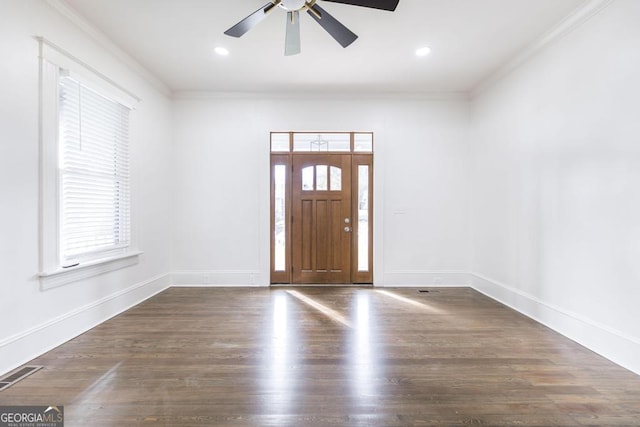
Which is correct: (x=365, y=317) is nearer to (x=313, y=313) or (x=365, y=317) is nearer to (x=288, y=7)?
(x=313, y=313)

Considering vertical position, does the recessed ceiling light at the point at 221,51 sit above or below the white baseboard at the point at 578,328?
above

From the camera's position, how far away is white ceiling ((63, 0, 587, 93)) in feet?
8.69

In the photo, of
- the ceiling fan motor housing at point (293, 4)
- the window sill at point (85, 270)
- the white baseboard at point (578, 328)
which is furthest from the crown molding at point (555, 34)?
the window sill at point (85, 270)

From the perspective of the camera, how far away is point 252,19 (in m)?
2.39

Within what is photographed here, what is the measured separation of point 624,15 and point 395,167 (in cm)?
274

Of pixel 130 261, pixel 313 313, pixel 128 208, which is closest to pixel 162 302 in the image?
pixel 130 261

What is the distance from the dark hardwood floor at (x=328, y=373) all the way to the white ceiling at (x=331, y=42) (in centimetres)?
296

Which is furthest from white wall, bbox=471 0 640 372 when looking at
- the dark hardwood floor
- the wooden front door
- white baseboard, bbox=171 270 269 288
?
white baseboard, bbox=171 270 269 288

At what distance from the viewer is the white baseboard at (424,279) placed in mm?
4598

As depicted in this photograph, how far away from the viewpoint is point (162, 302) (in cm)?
381

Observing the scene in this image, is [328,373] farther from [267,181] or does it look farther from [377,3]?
[267,181]

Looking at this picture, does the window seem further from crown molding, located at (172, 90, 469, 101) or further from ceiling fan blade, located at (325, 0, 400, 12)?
ceiling fan blade, located at (325, 0, 400, 12)

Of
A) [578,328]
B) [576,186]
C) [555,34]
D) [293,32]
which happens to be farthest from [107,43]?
[578,328]

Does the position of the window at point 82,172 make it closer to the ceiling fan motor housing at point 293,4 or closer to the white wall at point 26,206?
the white wall at point 26,206
